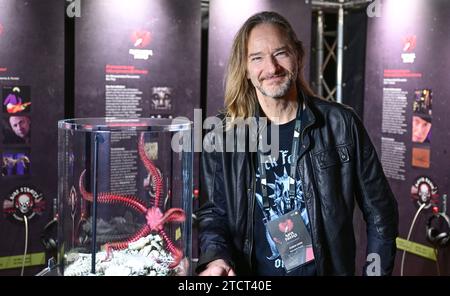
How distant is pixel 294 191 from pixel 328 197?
0.33 feet

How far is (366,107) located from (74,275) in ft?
9.67

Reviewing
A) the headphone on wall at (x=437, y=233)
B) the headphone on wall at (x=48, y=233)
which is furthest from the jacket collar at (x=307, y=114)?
the headphone on wall at (x=437, y=233)

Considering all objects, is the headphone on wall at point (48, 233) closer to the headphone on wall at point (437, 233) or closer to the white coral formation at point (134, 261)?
the white coral formation at point (134, 261)

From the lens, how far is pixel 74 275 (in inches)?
50.4

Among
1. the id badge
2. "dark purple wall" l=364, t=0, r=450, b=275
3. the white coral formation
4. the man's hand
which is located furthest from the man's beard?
"dark purple wall" l=364, t=0, r=450, b=275

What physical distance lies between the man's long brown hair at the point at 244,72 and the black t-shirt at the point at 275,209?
0.63ft

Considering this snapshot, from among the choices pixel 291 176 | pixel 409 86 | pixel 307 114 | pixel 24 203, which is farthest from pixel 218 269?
pixel 409 86

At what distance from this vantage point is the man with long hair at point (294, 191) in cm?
169

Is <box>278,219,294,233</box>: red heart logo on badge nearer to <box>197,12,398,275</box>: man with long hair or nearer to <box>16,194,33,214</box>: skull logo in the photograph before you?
<box>197,12,398,275</box>: man with long hair

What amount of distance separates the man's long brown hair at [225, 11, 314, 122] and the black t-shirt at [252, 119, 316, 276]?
192 mm

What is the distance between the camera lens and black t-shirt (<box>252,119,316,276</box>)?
5.59 feet
